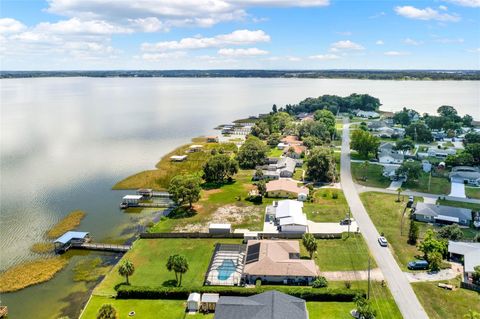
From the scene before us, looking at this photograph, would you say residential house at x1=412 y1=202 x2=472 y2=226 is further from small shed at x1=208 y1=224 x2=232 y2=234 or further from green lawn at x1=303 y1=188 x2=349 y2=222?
small shed at x1=208 y1=224 x2=232 y2=234

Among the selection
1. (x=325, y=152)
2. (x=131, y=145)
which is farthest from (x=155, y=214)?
(x=131, y=145)

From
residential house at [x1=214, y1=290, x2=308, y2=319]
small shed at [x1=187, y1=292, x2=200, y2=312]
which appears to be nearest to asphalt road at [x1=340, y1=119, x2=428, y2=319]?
residential house at [x1=214, y1=290, x2=308, y2=319]

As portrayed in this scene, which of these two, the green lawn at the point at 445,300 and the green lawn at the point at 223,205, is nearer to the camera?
the green lawn at the point at 445,300

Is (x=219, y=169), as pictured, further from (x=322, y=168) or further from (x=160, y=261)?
(x=160, y=261)

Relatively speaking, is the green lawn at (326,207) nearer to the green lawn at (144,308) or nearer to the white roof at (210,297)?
the white roof at (210,297)

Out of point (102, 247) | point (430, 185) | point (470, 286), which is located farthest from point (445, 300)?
point (102, 247)

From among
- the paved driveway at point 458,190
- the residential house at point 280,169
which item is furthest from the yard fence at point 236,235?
the paved driveway at point 458,190
